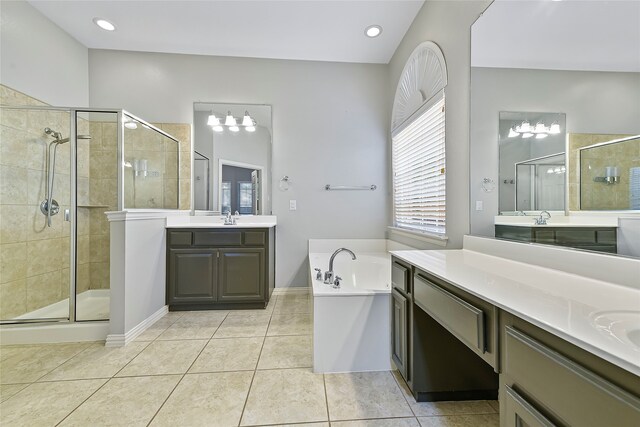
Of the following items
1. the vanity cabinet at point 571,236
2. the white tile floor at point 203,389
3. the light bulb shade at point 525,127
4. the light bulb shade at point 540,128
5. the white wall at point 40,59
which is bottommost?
the white tile floor at point 203,389

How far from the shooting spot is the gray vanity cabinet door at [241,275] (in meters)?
2.59

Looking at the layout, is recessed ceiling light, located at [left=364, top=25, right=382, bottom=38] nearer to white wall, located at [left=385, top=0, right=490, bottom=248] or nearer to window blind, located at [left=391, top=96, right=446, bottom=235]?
white wall, located at [left=385, top=0, right=490, bottom=248]

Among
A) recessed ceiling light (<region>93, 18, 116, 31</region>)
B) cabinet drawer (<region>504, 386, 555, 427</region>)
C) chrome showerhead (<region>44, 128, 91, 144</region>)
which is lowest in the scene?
cabinet drawer (<region>504, 386, 555, 427</region>)

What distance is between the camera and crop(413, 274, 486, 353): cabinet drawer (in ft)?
2.70

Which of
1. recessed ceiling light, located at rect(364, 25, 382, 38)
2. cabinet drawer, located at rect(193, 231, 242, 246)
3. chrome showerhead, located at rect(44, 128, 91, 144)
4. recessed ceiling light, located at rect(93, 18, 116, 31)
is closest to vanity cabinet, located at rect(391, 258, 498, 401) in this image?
cabinet drawer, located at rect(193, 231, 242, 246)

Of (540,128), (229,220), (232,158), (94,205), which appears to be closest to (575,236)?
(540,128)

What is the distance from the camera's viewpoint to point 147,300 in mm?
2246

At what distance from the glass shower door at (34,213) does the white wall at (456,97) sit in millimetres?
3021

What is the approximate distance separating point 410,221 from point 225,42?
109 inches

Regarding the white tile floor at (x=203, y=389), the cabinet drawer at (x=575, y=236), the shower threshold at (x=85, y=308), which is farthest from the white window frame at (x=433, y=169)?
the shower threshold at (x=85, y=308)

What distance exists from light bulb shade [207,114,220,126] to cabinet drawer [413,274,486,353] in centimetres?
283

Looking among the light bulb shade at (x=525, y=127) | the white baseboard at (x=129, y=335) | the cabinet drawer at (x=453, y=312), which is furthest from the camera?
the white baseboard at (x=129, y=335)

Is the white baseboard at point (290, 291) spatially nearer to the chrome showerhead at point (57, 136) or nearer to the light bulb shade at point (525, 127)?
the chrome showerhead at point (57, 136)

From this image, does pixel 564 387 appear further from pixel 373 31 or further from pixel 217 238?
pixel 373 31
